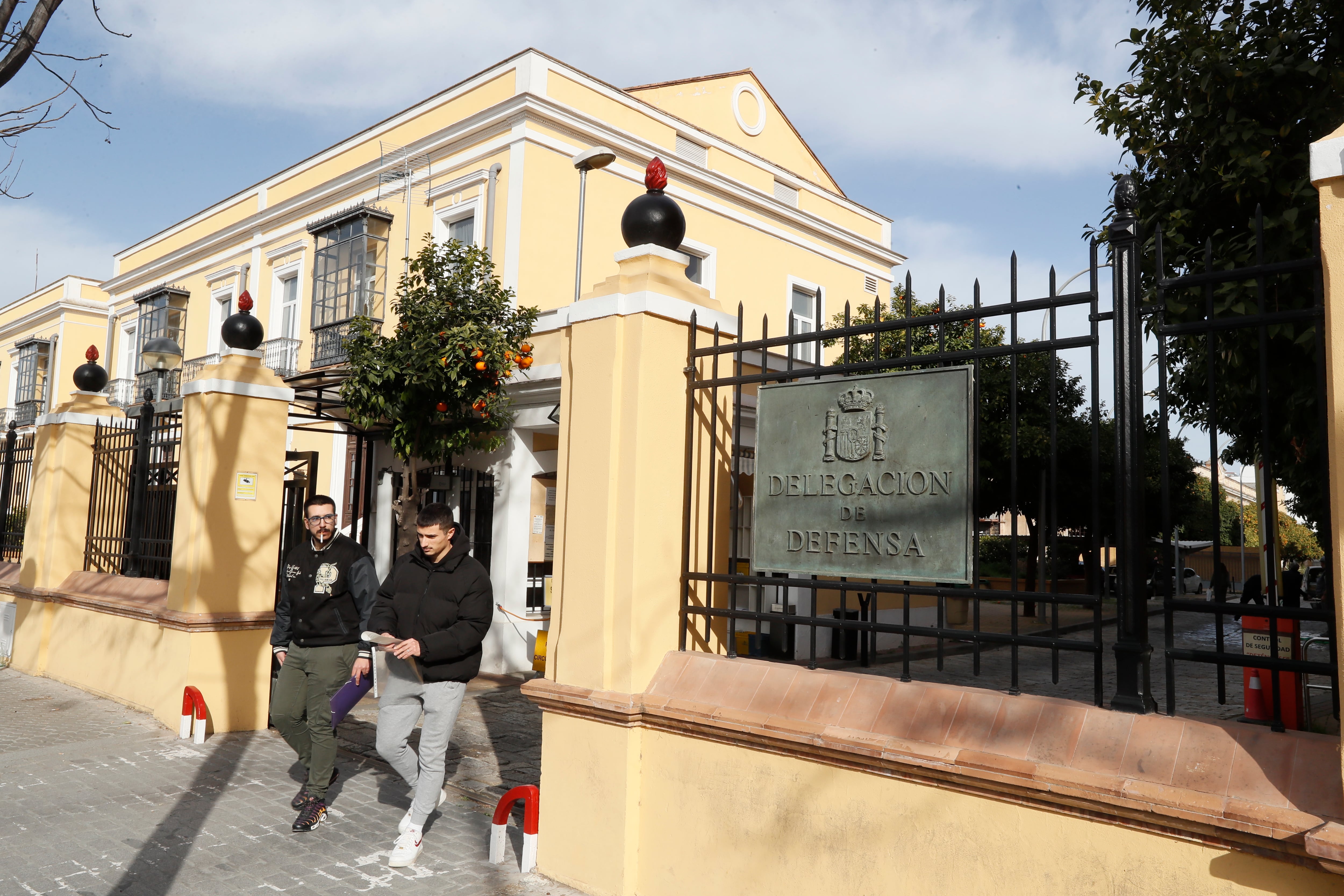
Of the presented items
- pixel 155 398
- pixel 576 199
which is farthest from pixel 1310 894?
pixel 155 398

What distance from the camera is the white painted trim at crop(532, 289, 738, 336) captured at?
4734mm

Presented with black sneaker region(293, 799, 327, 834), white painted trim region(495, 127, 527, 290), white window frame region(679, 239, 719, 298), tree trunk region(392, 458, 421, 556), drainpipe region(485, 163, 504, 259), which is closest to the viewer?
black sneaker region(293, 799, 327, 834)

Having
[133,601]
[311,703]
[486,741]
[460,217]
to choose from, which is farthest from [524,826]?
[460,217]

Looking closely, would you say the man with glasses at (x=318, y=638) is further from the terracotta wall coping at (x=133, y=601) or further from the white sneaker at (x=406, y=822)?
the terracotta wall coping at (x=133, y=601)

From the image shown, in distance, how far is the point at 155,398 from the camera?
23.8 meters

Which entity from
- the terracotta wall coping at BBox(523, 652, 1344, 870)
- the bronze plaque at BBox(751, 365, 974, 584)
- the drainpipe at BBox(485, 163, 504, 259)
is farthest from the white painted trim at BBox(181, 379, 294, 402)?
the drainpipe at BBox(485, 163, 504, 259)

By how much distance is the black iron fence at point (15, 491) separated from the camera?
12523mm

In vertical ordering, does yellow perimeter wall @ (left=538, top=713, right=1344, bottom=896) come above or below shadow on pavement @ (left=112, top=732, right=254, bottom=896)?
above

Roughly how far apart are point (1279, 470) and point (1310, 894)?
14.8 feet

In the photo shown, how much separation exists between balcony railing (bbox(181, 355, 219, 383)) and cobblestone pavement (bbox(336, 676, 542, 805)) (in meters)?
14.5

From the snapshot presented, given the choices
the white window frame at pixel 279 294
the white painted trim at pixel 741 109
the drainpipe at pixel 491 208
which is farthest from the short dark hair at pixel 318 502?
the white painted trim at pixel 741 109

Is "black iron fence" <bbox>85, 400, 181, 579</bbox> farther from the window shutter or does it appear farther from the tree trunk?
the window shutter

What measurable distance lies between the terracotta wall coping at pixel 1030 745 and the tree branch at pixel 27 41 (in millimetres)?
4065

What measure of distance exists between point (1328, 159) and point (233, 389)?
26.6ft
